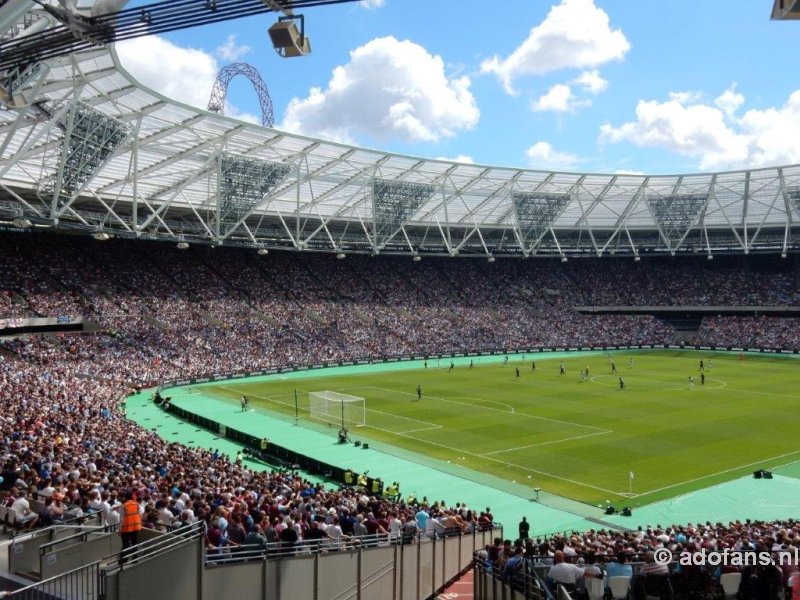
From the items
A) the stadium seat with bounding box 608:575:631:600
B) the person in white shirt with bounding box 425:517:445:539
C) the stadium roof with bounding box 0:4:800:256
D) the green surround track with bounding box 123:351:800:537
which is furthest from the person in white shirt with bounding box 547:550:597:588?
the stadium roof with bounding box 0:4:800:256

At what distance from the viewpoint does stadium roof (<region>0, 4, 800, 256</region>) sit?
142ft

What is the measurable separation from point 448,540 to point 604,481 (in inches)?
540

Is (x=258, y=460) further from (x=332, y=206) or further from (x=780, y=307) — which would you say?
(x=780, y=307)

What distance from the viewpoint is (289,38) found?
37.1ft

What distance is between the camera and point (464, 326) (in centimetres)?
8025

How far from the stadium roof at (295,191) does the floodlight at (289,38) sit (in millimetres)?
12688

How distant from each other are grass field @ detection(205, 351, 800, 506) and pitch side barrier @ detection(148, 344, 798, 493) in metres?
4.10

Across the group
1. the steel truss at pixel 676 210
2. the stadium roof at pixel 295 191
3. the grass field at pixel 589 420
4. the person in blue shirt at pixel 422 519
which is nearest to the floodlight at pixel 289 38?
the person in blue shirt at pixel 422 519

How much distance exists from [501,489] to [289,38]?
19.2 metres

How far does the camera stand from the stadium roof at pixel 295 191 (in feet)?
142

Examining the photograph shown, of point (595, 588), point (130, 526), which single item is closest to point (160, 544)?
point (130, 526)

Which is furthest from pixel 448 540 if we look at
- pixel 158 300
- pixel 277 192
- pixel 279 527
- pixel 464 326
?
pixel 464 326

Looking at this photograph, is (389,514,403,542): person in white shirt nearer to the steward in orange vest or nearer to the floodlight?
the steward in orange vest

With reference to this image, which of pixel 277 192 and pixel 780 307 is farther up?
pixel 277 192
